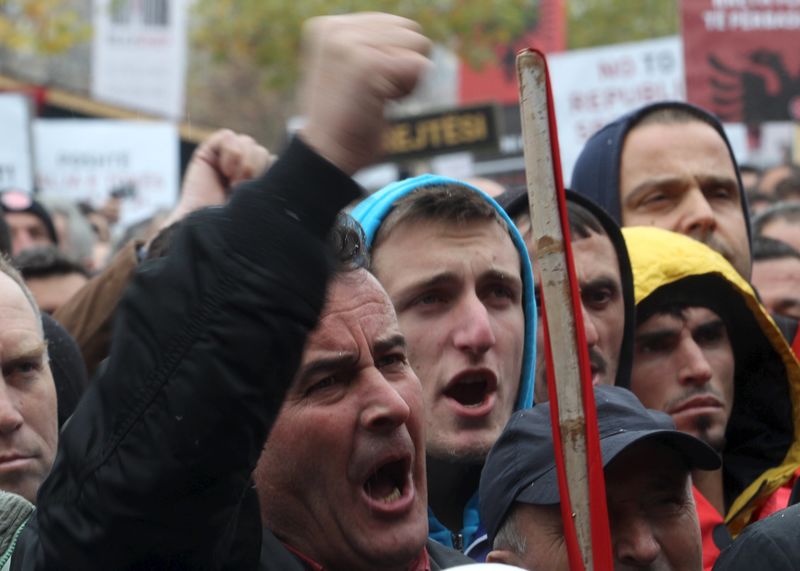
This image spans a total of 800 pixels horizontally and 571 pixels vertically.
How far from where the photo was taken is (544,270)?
83.3 inches

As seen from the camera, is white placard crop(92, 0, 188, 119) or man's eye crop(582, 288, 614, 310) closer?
man's eye crop(582, 288, 614, 310)

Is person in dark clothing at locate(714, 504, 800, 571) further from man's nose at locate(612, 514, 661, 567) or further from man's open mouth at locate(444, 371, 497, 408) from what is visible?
man's open mouth at locate(444, 371, 497, 408)

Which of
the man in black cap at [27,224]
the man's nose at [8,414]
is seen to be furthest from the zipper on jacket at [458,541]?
the man in black cap at [27,224]

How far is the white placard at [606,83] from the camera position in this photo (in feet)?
30.8

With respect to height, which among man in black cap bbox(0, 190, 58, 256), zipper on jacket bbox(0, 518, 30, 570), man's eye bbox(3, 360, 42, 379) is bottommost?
man in black cap bbox(0, 190, 58, 256)

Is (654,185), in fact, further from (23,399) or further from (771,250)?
(23,399)

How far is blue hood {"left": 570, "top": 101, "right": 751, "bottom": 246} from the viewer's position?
4477 millimetres

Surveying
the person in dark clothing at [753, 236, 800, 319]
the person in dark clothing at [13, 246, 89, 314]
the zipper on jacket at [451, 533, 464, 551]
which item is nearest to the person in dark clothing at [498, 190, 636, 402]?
the zipper on jacket at [451, 533, 464, 551]

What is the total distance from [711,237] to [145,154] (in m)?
7.44

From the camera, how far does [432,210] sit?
3.39 metres

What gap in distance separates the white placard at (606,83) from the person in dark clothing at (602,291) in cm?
529

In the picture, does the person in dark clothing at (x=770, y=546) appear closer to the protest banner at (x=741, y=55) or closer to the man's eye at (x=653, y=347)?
the man's eye at (x=653, y=347)

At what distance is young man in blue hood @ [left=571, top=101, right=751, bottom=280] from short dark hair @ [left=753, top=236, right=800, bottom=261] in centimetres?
108

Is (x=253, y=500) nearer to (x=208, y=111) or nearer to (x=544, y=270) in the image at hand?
(x=544, y=270)
